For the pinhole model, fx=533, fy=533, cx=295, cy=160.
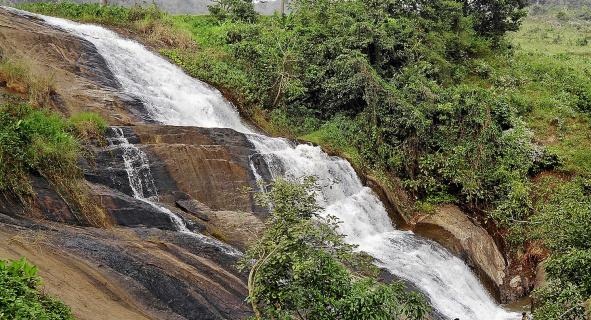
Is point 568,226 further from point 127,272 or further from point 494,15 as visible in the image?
point 494,15

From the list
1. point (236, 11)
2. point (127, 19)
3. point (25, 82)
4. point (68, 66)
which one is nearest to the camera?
point (25, 82)

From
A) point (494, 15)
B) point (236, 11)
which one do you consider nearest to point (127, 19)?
point (236, 11)

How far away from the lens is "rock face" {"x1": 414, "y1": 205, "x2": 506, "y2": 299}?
1809cm

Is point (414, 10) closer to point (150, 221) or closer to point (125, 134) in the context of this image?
point (125, 134)

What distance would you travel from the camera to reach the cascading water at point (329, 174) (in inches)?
623

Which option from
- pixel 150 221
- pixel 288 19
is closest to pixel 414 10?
pixel 288 19

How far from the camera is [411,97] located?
79.9ft

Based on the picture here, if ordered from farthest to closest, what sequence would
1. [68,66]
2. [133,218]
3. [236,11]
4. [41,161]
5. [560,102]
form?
[236,11] < [560,102] < [68,66] < [133,218] < [41,161]

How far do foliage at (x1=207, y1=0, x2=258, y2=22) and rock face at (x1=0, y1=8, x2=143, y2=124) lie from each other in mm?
12576

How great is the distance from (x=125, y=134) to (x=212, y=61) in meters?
11.4

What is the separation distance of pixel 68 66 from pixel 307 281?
651 inches

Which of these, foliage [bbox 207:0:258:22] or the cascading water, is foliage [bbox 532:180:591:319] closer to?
the cascading water

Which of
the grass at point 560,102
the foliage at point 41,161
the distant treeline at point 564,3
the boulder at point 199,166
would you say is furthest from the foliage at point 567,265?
the distant treeline at point 564,3

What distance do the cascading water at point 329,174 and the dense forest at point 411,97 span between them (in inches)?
66.0
